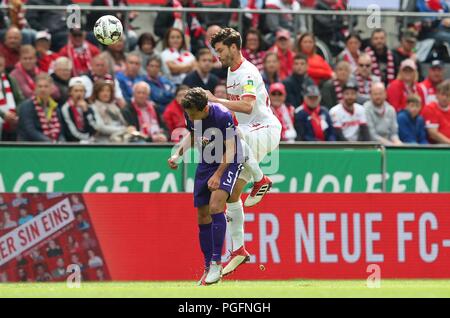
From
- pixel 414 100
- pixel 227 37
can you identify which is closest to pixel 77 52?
pixel 414 100

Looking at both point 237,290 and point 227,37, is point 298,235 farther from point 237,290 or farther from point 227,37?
point 237,290

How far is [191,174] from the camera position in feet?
51.5

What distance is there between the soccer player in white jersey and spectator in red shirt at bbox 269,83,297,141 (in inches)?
160

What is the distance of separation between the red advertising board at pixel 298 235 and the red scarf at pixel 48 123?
233 centimetres

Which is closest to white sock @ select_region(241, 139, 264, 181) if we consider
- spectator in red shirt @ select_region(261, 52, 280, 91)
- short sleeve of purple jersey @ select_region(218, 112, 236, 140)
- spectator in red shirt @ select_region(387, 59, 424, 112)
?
short sleeve of purple jersey @ select_region(218, 112, 236, 140)

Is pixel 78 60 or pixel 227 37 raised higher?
pixel 227 37

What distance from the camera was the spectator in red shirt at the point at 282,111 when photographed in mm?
17250

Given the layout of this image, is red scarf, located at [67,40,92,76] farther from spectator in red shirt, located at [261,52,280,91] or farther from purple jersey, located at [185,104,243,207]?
purple jersey, located at [185,104,243,207]

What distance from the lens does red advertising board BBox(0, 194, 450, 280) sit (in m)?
14.3

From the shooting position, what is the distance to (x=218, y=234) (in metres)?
12.3

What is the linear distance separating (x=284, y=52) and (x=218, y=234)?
23.3 ft

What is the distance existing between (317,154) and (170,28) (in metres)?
3.66

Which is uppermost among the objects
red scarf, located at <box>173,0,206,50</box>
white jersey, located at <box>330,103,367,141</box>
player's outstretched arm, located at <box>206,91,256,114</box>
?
red scarf, located at <box>173,0,206,50</box>
